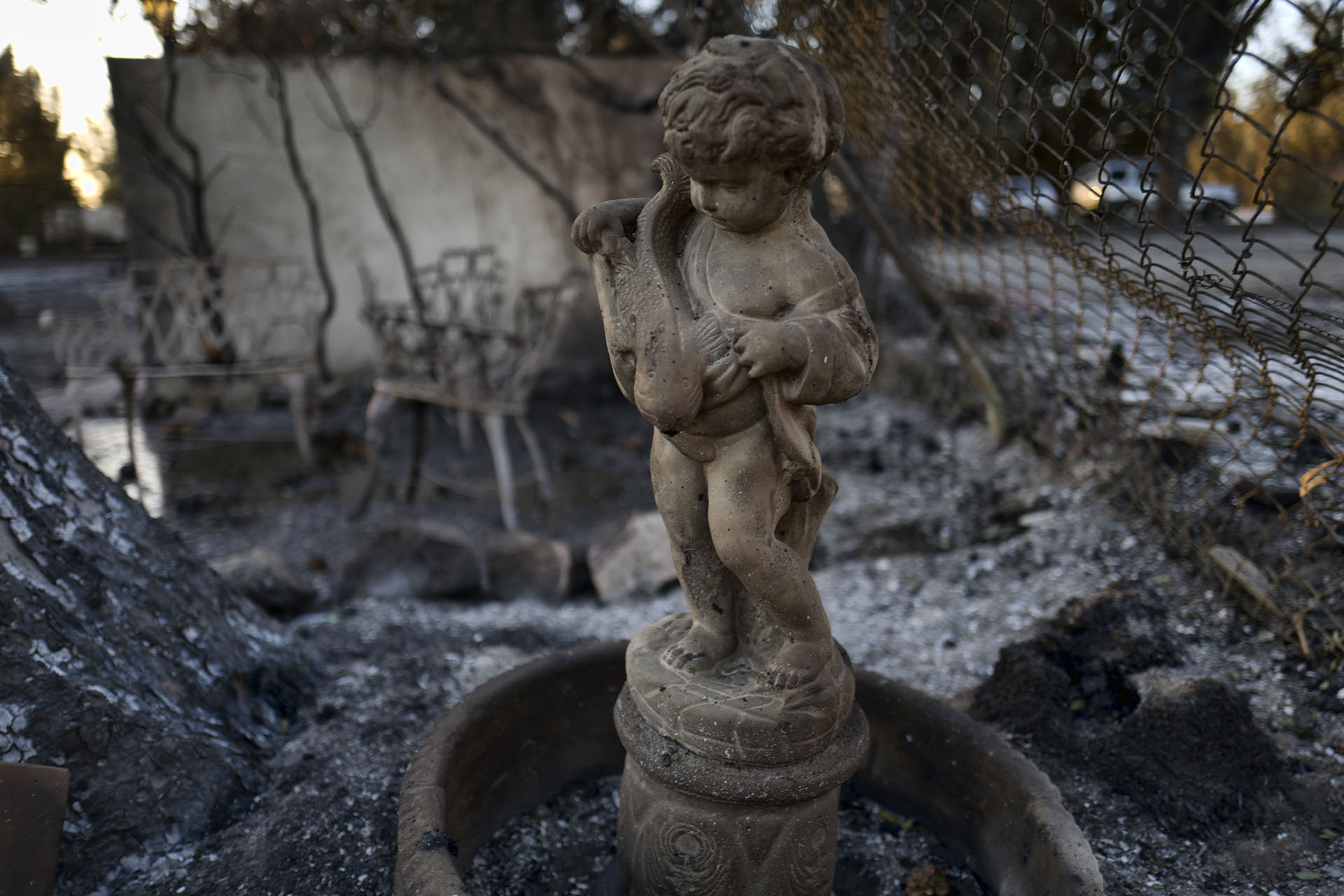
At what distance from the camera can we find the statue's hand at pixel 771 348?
54.5 inches

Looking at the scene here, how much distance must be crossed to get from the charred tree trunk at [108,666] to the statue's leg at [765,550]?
1334mm

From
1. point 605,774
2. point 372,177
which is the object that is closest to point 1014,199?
point 605,774

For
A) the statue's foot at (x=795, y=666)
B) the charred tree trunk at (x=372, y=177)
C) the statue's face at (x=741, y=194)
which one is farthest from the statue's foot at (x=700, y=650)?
the charred tree trunk at (x=372, y=177)

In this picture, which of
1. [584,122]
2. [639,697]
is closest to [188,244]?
[584,122]

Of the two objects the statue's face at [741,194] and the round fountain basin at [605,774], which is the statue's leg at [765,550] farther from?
the round fountain basin at [605,774]

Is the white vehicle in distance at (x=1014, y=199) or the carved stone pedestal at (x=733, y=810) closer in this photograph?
the carved stone pedestal at (x=733, y=810)

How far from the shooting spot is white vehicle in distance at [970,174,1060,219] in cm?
231

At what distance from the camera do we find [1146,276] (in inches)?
84.5

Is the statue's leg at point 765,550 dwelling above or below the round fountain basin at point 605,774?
above

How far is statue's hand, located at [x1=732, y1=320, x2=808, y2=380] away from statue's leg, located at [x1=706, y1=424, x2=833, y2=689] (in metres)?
0.15

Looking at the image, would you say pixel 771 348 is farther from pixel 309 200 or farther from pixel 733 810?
pixel 309 200

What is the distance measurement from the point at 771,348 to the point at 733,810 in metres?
0.88

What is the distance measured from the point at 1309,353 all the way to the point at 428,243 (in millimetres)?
5459

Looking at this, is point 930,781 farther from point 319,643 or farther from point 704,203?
point 319,643
